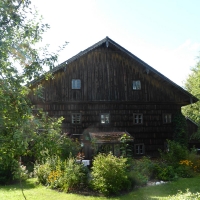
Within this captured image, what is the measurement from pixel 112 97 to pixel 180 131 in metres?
7.34

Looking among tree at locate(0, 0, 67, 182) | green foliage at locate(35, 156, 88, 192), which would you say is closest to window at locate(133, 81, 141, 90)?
green foliage at locate(35, 156, 88, 192)

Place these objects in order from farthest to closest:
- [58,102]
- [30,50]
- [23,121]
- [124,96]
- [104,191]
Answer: [124,96] < [58,102] < [104,191] < [30,50] < [23,121]

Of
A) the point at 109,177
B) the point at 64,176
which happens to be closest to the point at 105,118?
the point at 64,176

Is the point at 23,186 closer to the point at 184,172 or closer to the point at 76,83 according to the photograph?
the point at 184,172

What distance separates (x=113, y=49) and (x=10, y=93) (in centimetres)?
1834

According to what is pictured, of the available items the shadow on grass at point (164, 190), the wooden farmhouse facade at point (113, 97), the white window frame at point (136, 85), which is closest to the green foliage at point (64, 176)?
the shadow on grass at point (164, 190)

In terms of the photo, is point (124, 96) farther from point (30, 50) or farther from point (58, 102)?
point (30, 50)

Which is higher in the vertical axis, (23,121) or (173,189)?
(23,121)

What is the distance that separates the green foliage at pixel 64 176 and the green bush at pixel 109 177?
762 millimetres

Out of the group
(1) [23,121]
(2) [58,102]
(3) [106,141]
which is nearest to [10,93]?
(1) [23,121]

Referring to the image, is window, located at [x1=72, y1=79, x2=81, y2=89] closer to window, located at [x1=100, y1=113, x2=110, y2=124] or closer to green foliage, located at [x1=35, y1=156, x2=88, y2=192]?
window, located at [x1=100, y1=113, x2=110, y2=124]

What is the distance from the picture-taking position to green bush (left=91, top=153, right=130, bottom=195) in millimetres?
13656

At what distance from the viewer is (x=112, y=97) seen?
24.1 meters

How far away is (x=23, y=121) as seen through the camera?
7.42 metres
